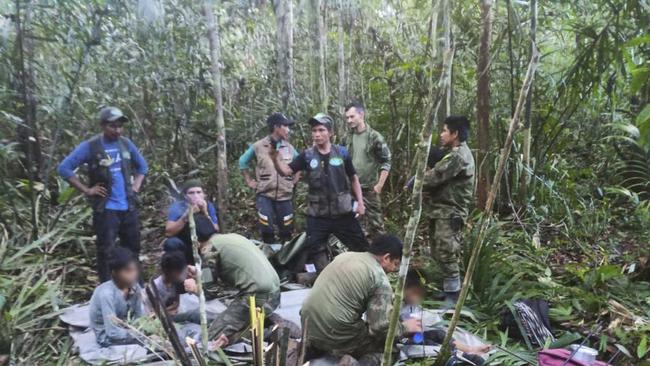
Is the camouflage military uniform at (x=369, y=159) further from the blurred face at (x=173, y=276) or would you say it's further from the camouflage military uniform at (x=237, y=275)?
the blurred face at (x=173, y=276)

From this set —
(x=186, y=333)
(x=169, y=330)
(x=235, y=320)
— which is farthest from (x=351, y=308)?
(x=169, y=330)

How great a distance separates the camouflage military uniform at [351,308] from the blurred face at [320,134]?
170 cm

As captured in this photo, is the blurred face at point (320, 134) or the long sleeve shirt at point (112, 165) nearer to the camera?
the long sleeve shirt at point (112, 165)

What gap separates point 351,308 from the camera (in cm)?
361

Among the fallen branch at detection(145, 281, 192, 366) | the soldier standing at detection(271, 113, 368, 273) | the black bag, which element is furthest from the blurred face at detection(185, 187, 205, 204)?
the black bag

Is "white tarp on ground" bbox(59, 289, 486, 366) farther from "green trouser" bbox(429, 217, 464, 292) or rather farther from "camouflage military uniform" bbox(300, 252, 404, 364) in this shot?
"green trouser" bbox(429, 217, 464, 292)

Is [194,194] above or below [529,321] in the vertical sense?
above

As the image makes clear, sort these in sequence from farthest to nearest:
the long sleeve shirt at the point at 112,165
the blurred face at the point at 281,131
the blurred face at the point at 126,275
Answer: the blurred face at the point at 281,131 < the long sleeve shirt at the point at 112,165 < the blurred face at the point at 126,275

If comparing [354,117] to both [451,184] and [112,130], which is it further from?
[112,130]

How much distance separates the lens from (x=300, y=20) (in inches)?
399

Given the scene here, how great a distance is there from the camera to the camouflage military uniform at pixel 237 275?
13.1ft

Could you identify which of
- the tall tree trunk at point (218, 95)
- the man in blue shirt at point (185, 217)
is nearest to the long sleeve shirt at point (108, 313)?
the man in blue shirt at point (185, 217)

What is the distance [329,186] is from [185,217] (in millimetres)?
1361

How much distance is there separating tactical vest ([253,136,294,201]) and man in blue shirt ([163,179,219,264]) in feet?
3.48
